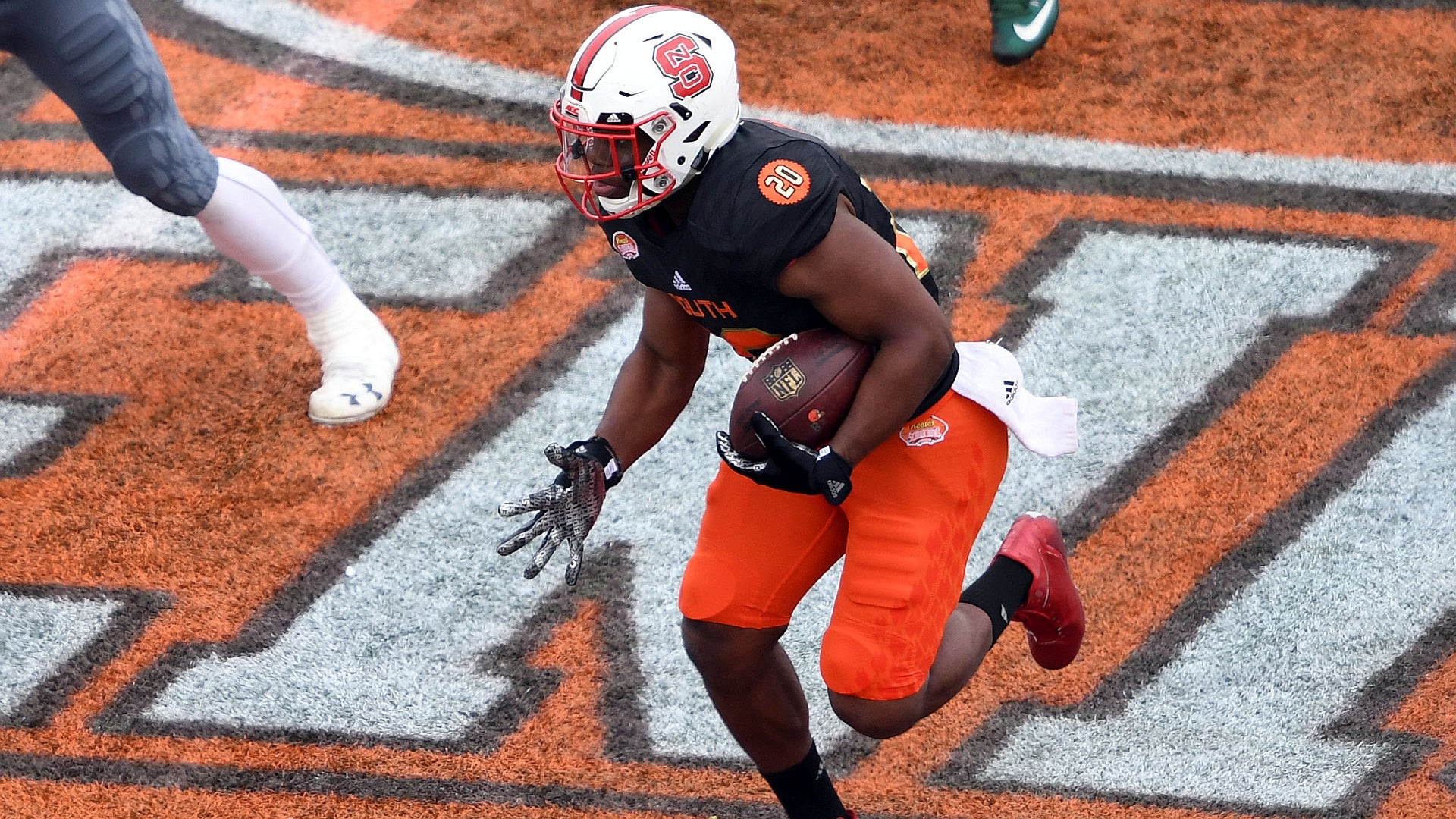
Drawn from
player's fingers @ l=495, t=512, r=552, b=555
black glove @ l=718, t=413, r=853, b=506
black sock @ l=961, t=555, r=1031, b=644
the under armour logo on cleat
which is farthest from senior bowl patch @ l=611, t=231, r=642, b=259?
the under armour logo on cleat

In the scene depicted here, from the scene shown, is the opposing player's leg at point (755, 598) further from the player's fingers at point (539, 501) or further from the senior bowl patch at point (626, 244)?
the senior bowl patch at point (626, 244)

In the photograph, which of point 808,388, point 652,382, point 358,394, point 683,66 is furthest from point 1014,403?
point 358,394

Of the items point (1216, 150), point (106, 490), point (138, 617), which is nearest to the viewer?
point (138, 617)

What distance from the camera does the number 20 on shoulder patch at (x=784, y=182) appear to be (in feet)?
8.20

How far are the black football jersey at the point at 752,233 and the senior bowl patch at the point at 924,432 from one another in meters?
0.28

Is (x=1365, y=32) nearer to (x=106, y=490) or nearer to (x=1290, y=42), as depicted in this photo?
(x=1290, y=42)

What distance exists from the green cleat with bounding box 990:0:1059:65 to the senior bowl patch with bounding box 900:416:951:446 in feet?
8.36

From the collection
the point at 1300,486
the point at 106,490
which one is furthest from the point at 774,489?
the point at 106,490

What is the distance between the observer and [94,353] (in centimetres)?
429

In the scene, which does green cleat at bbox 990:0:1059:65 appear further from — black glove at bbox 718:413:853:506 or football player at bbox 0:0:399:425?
black glove at bbox 718:413:853:506

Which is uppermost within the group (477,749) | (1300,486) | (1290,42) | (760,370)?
(760,370)

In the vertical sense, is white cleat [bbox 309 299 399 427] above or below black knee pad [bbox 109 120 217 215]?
below

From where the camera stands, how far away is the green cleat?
4961 millimetres

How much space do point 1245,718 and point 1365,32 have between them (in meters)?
3.02
